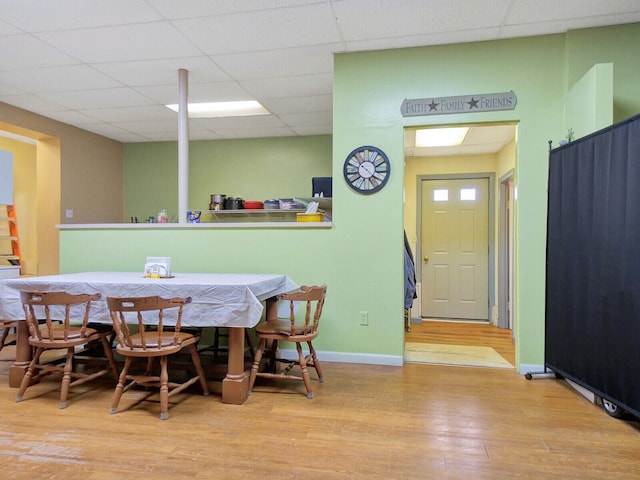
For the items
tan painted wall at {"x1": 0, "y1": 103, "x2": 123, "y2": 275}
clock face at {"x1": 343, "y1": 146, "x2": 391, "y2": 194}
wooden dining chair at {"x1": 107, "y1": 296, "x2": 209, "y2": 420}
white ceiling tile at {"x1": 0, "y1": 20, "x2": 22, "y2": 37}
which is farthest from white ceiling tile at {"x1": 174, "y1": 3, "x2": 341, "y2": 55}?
tan painted wall at {"x1": 0, "y1": 103, "x2": 123, "y2": 275}

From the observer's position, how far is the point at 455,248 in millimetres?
5840

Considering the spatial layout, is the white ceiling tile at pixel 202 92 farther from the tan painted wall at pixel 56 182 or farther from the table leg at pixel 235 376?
the table leg at pixel 235 376

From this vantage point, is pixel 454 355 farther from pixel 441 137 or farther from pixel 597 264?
pixel 441 137

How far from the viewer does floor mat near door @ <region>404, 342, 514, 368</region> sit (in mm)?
3568

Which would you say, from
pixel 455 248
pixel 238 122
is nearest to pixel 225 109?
pixel 238 122

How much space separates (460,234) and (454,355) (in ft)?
8.05

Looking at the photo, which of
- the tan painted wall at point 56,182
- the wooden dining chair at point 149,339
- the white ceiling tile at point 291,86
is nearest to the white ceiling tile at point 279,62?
the white ceiling tile at point 291,86

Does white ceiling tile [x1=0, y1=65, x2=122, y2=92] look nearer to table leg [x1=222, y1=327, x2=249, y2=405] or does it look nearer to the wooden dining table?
the wooden dining table

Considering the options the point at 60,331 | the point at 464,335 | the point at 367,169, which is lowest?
the point at 464,335

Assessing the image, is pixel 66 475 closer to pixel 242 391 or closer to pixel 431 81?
pixel 242 391

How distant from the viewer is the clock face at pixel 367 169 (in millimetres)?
3490

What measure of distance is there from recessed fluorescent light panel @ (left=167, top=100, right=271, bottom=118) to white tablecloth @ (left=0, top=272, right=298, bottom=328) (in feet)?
8.79

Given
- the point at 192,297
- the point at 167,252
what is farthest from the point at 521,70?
the point at 167,252

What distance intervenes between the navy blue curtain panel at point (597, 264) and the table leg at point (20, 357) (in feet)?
13.1
